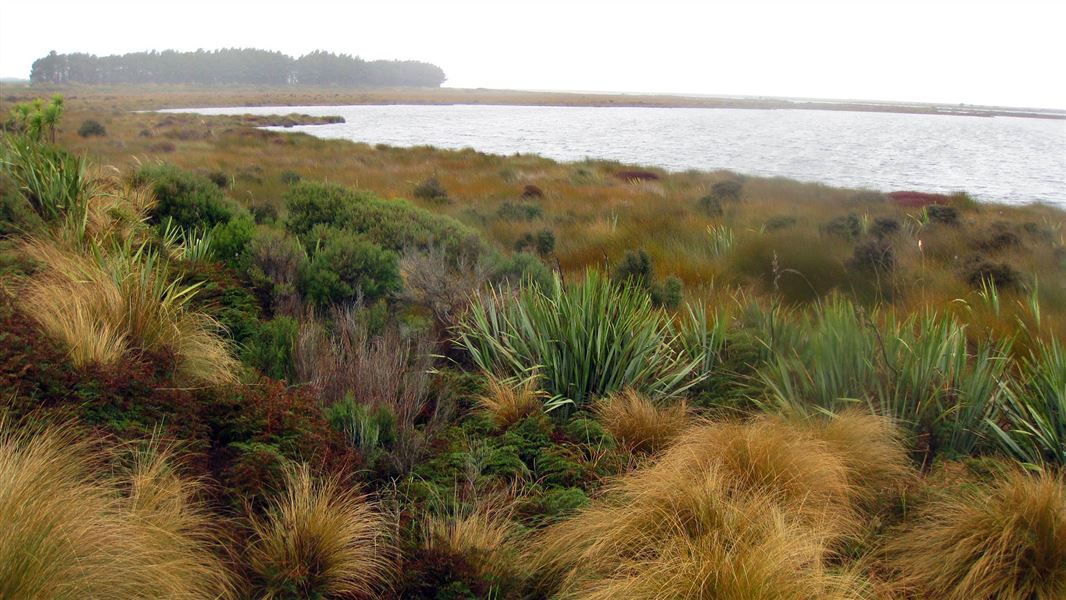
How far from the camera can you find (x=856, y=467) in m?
3.82

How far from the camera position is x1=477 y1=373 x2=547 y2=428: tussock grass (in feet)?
14.8

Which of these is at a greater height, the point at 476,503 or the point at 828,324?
the point at 828,324

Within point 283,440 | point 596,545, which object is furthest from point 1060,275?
point 283,440

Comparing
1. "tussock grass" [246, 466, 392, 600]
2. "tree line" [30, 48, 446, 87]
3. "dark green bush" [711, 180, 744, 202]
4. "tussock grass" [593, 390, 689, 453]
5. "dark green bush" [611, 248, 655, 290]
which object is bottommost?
"tussock grass" [593, 390, 689, 453]

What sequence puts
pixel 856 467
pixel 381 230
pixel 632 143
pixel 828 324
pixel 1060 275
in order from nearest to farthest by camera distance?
pixel 856 467, pixel 828 324, pixel 381 230, pixel 1060 275, pixel 632 143

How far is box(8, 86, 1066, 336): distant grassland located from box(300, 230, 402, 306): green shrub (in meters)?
2.14

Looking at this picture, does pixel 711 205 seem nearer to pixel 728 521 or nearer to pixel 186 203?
pixel 186 203

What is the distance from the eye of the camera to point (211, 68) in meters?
159

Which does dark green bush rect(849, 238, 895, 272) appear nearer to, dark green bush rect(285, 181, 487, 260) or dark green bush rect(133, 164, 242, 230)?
dark green bush rect(285, 181, 487, 260)

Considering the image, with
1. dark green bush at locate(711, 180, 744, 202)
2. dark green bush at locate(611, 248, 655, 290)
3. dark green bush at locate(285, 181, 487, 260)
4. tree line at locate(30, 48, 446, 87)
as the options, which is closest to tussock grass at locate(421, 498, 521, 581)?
dark green bush at locate(285, 181, 487, 260)

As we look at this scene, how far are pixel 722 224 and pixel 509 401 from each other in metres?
9.27

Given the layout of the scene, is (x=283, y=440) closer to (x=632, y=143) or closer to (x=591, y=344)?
(x=591, y=344)

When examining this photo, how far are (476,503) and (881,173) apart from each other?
96.6 feet

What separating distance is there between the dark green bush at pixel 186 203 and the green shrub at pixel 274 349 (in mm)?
3699
